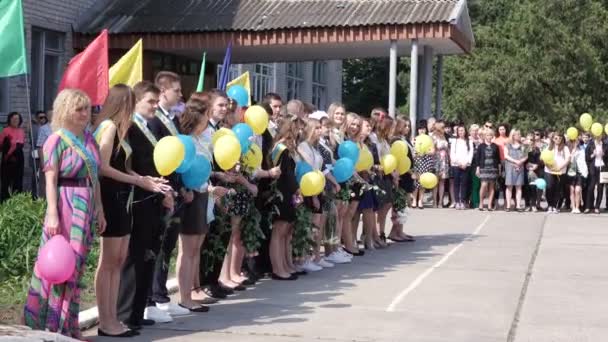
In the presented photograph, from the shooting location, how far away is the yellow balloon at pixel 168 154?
24.4 feet

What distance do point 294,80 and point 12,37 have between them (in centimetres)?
2506

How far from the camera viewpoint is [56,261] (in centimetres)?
646

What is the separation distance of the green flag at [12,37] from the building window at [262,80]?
1995 centimetres

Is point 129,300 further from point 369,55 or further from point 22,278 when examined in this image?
point 369,55

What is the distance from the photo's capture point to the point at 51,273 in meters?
6.48

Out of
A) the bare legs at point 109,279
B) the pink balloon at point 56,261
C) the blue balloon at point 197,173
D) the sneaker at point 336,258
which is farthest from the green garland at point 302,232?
the pink balloon at point 56,261

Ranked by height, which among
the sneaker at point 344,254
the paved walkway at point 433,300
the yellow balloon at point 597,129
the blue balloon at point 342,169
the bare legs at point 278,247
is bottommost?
the paved walkway at point 433,300

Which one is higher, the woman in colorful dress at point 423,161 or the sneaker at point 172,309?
→ the woman in colorful dress at point 423,161

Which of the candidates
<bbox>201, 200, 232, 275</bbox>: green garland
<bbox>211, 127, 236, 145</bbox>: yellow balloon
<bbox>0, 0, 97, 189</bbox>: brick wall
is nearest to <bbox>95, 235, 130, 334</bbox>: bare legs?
<bbox>211, 127, 236, 145</bbox>: yellow balloon

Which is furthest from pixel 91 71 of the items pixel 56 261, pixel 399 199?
pixel 399 199

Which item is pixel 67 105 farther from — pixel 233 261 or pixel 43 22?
pixel 43 22

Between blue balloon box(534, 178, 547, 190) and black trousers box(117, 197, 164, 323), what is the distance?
15265 millimetres

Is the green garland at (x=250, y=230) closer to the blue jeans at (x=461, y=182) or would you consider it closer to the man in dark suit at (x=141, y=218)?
the man in dark suit at (x=141, y=218)

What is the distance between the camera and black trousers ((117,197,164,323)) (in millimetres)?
7703
